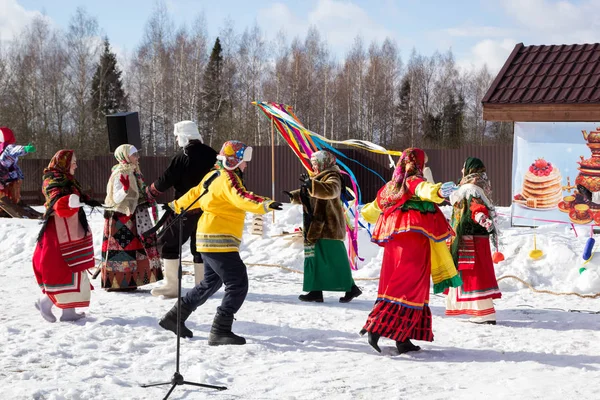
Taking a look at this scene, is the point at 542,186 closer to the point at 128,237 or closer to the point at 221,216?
the point at 128,237

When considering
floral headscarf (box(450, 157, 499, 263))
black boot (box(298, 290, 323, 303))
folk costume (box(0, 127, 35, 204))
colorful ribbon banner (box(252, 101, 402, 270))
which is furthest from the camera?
folk costume (box(0, 127, 35, 204))

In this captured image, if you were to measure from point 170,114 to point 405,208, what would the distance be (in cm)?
3141

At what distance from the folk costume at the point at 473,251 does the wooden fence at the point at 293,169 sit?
1180 cm

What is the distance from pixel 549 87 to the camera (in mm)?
11555

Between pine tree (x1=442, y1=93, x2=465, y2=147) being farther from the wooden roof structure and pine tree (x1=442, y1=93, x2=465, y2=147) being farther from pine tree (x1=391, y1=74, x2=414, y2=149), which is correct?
the wooden roof structure

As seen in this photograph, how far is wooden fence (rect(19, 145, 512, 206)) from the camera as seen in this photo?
18.3m

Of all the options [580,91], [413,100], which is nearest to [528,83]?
[580,91]

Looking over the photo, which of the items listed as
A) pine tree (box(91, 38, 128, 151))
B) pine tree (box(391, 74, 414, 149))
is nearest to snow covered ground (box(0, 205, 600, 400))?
pine tree (box(91, 38, 128, 151))

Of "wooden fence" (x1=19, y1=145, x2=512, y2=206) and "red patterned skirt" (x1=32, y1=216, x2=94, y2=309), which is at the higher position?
"wooden fence" (x1=19, y1=145, x2=512, y2=206)

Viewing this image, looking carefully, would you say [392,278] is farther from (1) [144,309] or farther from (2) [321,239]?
(1) [144,309]

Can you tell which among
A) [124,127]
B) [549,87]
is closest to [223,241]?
[124,127]

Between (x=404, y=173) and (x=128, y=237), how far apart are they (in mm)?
3447

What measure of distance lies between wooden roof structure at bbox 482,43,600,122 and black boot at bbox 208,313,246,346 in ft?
24.4

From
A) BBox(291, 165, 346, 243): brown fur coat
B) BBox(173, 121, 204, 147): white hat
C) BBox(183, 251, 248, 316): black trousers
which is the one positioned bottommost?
BBox(183, 251, 248, 316): black trousers
